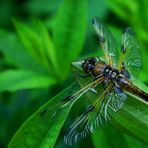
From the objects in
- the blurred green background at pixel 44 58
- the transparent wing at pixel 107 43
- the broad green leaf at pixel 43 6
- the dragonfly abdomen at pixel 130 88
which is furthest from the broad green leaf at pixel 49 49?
the broad green leaf at pixel 43 6

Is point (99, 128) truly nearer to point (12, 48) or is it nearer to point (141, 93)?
point (141, 93)

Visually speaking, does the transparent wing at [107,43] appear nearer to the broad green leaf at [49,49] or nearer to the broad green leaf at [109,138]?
the broad green leaf at [49,49]

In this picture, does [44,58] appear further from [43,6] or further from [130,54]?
[43,6]

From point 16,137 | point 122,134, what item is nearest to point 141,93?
point 122,134

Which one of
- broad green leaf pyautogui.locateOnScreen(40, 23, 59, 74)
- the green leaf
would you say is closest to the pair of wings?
the green leaf

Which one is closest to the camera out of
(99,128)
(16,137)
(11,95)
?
(16,137)

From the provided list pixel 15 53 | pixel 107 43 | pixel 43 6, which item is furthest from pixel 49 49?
pixel 43 6
